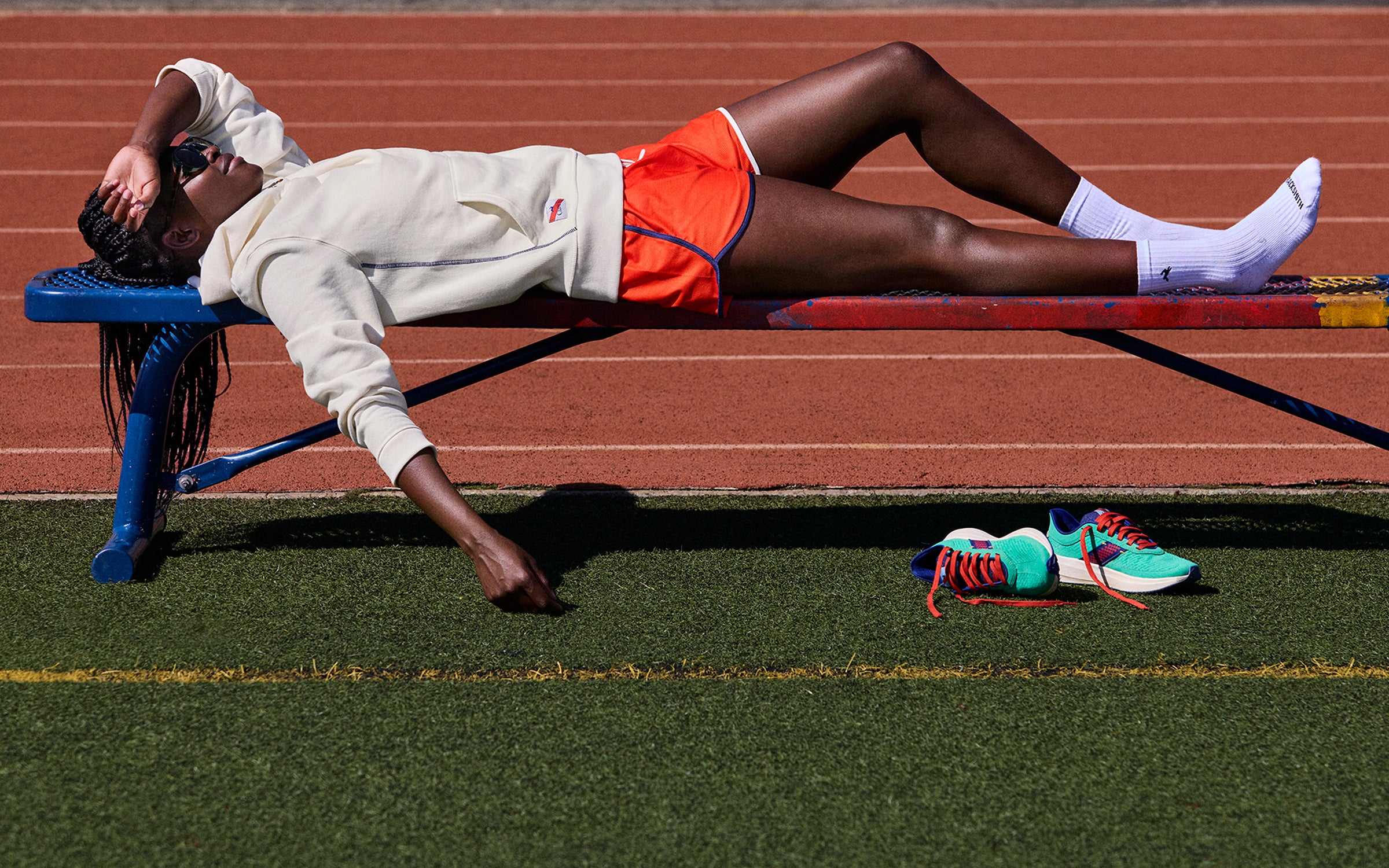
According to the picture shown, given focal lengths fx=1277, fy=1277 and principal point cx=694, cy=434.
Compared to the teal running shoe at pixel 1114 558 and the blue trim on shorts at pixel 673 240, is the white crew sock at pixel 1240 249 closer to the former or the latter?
the teal running shoe at pixel 1114 558

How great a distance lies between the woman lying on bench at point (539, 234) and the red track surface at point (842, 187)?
974mm

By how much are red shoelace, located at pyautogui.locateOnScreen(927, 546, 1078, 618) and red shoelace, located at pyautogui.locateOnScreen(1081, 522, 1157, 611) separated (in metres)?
0.10

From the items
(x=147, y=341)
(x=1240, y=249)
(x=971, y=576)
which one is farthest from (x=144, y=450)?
(x=1240, y=249)

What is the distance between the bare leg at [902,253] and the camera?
2.50 metres

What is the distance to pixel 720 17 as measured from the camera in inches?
405

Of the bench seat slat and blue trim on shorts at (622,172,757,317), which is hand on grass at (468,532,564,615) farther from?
blue trim on shorts at (622,172,757,317)

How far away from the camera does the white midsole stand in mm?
2525

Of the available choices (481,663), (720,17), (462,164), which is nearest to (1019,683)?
(481,663)

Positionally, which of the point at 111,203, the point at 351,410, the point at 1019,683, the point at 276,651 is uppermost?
the point at 111,203

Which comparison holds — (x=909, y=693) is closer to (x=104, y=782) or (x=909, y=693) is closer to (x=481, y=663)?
(x=481, y=663)

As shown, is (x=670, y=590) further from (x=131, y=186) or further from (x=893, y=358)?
(x=893, y=358)

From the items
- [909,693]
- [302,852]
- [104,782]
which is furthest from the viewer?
[909,693]

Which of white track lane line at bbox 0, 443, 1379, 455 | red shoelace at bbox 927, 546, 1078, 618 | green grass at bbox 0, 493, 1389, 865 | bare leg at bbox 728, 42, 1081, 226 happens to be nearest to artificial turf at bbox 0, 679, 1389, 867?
green grass at bbox 0, 493, 1389, 865

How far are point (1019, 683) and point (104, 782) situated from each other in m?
1.47
